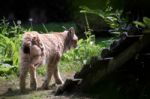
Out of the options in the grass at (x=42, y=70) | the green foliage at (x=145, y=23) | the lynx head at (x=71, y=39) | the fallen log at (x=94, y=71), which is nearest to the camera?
the green foliage at (x=145, y=23)

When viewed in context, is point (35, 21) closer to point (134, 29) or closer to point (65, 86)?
point (65, 86)

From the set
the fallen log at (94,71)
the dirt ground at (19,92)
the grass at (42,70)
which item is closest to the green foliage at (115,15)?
the fallen log at (94,71)

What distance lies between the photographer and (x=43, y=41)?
248 inches

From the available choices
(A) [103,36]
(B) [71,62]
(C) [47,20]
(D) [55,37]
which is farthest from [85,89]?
(C) [47,20]

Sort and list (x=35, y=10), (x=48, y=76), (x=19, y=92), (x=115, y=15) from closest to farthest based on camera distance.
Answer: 1. (x=115, y=15)
2. (x=19, y=92)
3. (x=48, y=76)
4. (x=35, y=10)

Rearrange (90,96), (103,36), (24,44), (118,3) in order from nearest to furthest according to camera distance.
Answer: (118,3), (90,96), (24,44), (103,36)

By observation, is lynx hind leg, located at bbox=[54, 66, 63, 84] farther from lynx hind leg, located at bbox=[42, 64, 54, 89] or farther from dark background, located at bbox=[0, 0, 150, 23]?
dark background, located at bbox=[0, 0, 150, 23]

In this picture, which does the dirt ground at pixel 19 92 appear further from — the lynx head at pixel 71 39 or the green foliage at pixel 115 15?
the green foliage at pixel 115 15

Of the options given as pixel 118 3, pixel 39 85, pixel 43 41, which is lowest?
pixel 39 85

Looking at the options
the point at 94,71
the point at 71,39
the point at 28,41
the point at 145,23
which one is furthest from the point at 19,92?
the point at 145,23

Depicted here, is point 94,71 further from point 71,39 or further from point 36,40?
point 71,39

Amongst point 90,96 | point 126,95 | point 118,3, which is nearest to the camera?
point 118,3

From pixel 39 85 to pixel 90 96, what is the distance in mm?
1671

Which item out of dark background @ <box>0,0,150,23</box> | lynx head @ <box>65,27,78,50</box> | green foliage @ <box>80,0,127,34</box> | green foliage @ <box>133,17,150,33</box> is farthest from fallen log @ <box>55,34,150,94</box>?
dark background @ <box>0,0,150,23</box>
